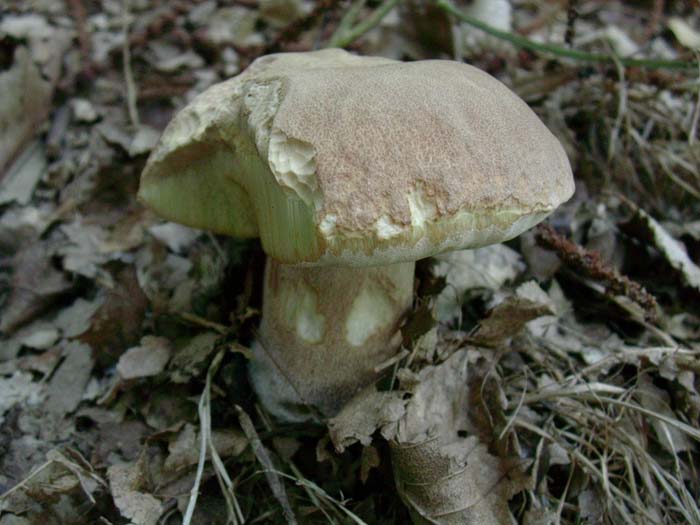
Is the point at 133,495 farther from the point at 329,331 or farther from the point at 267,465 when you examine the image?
the point at 329,331

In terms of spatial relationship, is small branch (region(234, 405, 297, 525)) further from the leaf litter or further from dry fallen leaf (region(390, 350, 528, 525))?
dry fallen leaf (region(390, 350, 528, 525))

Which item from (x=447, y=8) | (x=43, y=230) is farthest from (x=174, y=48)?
(x=447, y=8)

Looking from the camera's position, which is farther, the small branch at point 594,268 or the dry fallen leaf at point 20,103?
the dry fallen leaf at point 20,103

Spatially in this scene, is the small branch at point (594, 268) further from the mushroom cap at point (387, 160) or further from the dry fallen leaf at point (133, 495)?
the dry fallen leaf at point (133, 495)

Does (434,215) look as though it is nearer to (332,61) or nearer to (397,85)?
(397,85)

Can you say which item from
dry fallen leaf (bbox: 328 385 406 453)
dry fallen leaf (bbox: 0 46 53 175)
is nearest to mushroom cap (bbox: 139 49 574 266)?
dry fallen leaf (bbox: 328 385 406 453)

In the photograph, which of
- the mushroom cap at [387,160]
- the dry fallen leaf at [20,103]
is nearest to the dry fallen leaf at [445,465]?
the mushroom cap at [387,160]
